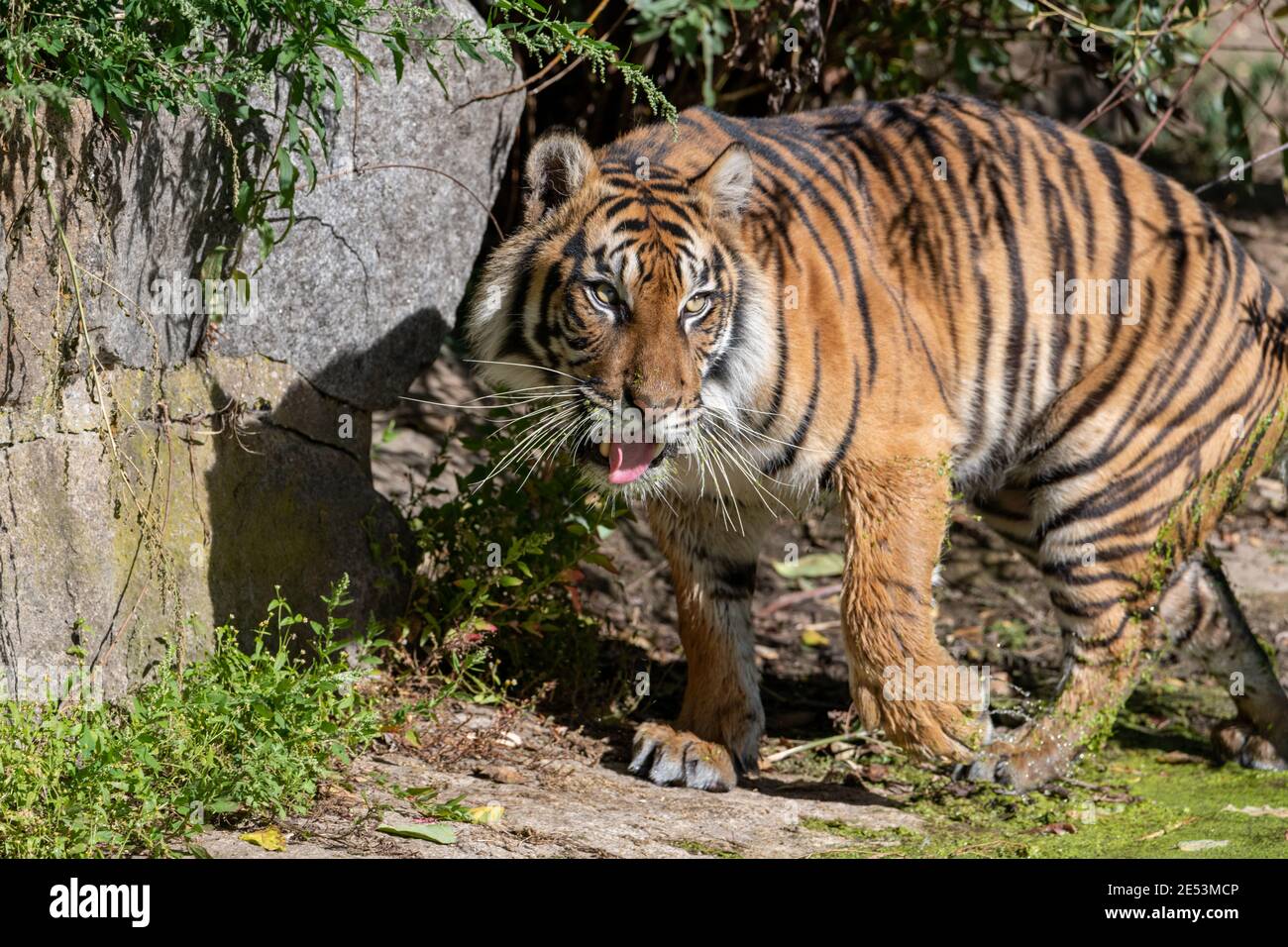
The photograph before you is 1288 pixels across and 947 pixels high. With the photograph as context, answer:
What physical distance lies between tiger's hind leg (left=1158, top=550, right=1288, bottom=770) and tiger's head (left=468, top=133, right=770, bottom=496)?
6.09 feet

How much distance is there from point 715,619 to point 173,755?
176 centimetres

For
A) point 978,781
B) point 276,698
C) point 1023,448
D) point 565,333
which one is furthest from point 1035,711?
point 276,698

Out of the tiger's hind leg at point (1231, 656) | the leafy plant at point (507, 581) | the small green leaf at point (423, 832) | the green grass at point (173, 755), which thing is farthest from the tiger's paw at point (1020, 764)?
the green grass at point (173, 755)

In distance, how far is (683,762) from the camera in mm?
4121

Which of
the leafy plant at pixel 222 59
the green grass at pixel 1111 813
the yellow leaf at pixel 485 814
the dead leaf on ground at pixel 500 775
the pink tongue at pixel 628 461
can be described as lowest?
the green grass at pixel 1111 813

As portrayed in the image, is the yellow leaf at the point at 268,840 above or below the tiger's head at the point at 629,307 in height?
below

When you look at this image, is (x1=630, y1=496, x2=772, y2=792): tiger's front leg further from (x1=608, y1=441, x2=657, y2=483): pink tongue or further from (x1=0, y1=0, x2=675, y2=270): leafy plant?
(x1=0, y1=0, x2=675, y2=270): leafy plant

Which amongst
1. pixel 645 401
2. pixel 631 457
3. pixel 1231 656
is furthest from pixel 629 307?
pixel 1231 656

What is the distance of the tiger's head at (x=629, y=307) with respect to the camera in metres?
3.57

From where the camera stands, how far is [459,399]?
613cm

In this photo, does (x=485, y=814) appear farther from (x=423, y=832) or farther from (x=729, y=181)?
(x=729, y=181)

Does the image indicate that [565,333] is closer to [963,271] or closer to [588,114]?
[963,271]

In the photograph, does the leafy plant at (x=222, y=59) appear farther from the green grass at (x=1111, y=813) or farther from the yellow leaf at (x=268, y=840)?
the green grass at (x=1111, y=813)

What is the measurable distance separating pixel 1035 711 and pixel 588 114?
2882 mm
